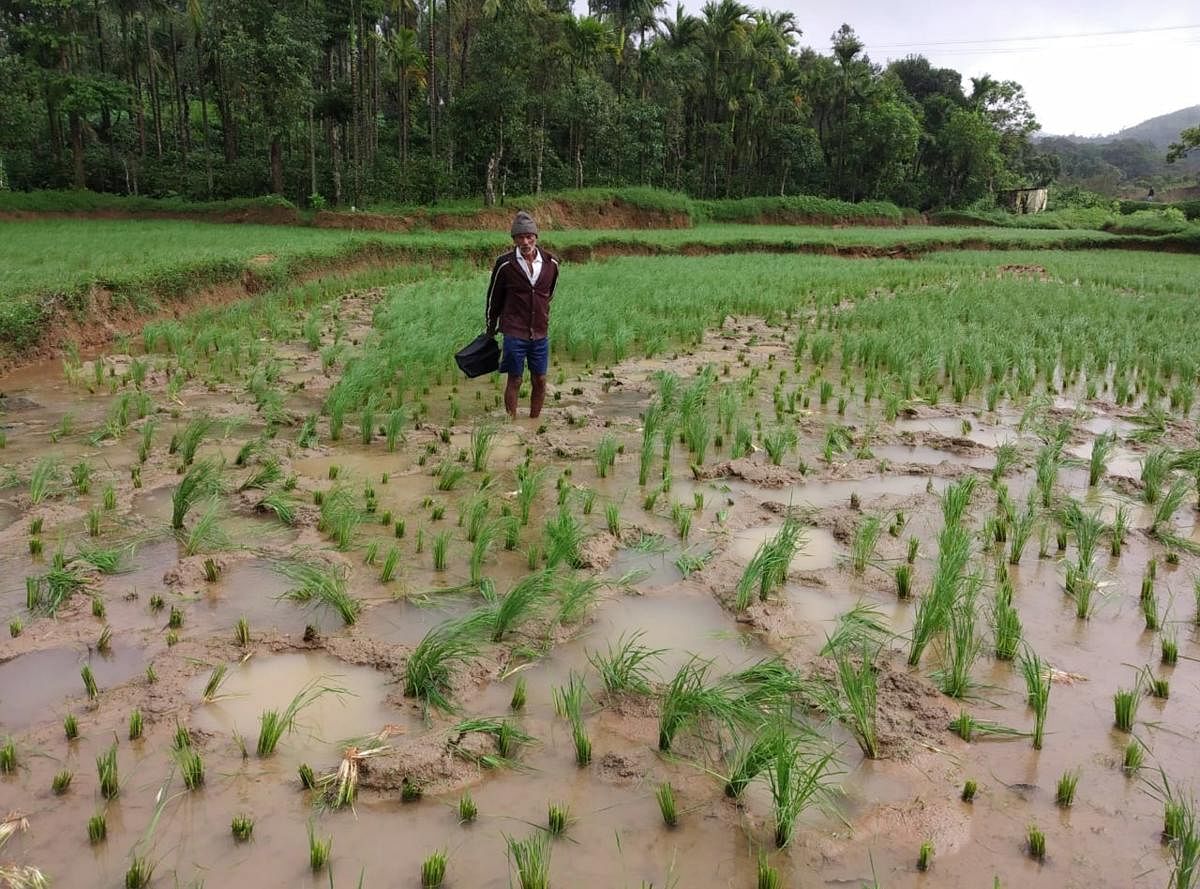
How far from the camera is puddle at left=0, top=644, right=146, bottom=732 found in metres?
2.37

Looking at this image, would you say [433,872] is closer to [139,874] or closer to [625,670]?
[139,874]

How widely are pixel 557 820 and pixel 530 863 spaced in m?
0.22

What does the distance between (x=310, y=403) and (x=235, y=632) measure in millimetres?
3510

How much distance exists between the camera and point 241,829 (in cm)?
193

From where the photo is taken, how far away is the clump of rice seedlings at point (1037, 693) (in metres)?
2.36

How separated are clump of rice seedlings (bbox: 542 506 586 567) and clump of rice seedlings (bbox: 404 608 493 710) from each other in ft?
2.13

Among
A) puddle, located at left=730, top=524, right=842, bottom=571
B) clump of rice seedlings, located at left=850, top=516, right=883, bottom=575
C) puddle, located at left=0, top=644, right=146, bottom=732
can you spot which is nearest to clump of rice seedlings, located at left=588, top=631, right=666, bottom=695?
puddle, located at left=730, top=524, right=842, bottom=571

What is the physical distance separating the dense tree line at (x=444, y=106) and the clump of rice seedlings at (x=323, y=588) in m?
19.2

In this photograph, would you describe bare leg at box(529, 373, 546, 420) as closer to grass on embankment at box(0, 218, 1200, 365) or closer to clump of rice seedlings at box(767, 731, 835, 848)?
clump of rice seedlings at box(767, 731, 835, 848)

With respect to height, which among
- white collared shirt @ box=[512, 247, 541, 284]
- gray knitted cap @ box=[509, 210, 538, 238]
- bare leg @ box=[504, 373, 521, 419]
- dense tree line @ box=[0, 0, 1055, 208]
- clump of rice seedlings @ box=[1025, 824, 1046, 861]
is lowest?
clump of rice seedlings @ box=[1025, 824, 1046, 861]

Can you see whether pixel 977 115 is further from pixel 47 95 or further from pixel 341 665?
pixel 341 665

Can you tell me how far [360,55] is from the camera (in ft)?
69.8

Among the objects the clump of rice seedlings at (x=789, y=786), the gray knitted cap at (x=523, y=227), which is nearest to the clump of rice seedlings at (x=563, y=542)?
the clump of rice seedlings at (x=789, y=786)

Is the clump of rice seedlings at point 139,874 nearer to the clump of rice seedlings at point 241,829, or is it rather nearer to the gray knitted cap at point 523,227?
the clump of rice seedlings at point 241,829
